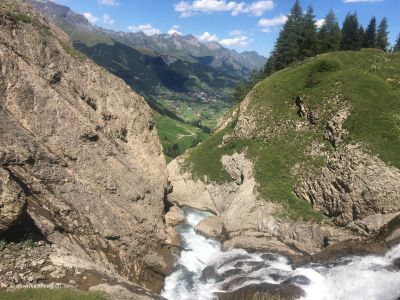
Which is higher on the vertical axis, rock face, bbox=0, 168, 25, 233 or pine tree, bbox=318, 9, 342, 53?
pine tree, bbox=318, 9, 342, 53

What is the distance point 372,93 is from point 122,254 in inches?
1819

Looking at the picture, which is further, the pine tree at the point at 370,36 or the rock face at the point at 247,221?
the pine tree at the point at 370,36

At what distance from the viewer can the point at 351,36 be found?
349 feet

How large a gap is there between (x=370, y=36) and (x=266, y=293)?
98.9 m

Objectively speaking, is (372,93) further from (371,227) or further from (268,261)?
(268,261)

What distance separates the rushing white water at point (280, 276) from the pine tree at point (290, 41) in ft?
219

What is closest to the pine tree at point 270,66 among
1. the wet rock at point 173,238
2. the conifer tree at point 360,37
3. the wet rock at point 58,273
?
the conifer tree at point 360,37

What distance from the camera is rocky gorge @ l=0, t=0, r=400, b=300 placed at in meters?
31.3

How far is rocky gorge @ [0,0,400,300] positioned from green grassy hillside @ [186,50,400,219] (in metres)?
0.47

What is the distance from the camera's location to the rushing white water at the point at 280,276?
37.2 metres

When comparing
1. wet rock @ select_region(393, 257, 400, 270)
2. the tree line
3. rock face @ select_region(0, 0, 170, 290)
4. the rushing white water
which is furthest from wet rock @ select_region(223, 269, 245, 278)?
the tree line

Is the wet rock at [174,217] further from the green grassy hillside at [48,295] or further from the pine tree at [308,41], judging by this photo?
the pine tree at [308,41]

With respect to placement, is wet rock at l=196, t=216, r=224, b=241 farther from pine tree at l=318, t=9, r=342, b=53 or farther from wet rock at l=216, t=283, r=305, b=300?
pine tree at l=318, t=9, r=342, b=53

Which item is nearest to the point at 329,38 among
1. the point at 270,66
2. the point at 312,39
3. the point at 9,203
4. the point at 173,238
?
the point at 312,39
